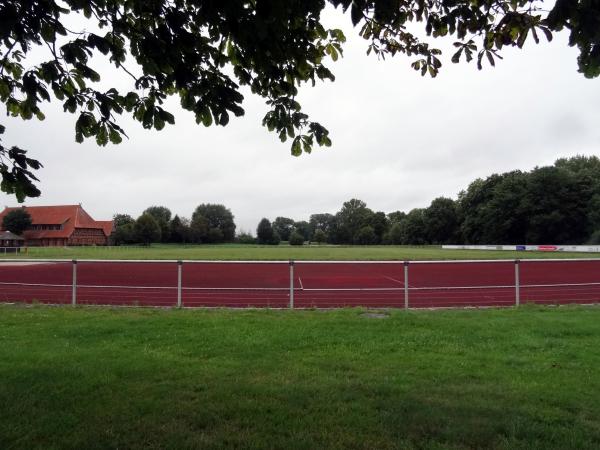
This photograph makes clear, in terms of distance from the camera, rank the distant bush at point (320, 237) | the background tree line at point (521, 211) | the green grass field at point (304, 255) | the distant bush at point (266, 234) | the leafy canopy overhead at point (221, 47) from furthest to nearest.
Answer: the distant bush at point (320, 237) < the distant bush at point (266, 234) < the background tree line at point (521, 211) < the green grass field at point (304, 255) < the leafy canopy overhead at point (221, 47)

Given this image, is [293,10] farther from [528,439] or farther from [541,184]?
[541,184]

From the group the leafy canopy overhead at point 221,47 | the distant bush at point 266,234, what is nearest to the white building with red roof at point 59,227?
the distant bush at point 266,234

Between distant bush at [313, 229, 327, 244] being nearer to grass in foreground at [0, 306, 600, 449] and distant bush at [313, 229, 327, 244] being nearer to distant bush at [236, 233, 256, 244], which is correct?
distant bush at [236, 233, 256, 244]

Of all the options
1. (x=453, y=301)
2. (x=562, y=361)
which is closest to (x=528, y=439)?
(x=562, y=361)

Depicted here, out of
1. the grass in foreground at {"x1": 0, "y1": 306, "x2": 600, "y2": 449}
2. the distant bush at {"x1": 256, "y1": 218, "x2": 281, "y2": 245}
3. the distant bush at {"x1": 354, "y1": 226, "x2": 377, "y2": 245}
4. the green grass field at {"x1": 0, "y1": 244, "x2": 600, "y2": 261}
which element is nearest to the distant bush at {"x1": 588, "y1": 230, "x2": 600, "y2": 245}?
the green grass field at {"x1": 0, "y1": 244, "x2": 600, "y2": 261}

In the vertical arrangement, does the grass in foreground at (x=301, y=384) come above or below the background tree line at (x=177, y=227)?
below

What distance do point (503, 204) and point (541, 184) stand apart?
6.89 m

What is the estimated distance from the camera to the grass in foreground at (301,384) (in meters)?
3.59

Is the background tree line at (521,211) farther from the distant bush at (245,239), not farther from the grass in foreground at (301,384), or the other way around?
the grass in foreground at (301,384)

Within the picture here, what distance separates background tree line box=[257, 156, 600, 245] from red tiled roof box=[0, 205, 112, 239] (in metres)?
51.5

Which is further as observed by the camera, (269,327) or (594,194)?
(594,194)

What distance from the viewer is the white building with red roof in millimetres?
99000

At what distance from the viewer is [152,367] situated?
5.38 m

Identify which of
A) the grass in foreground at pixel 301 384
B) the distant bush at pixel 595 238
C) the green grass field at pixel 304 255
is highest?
the distant bush at pixel 595 238
